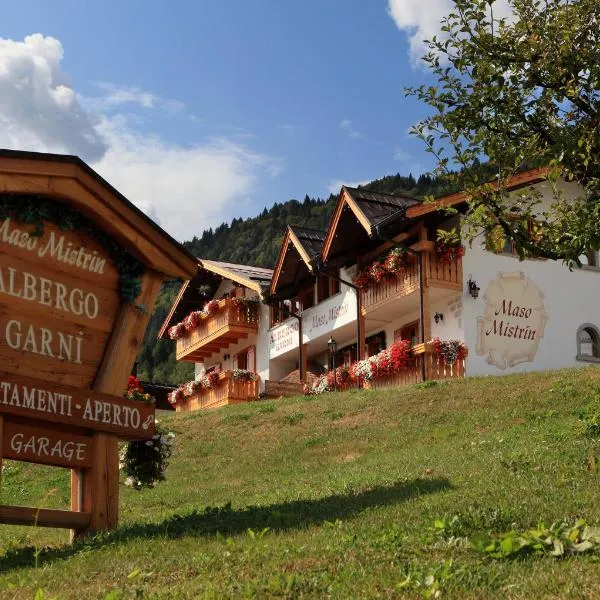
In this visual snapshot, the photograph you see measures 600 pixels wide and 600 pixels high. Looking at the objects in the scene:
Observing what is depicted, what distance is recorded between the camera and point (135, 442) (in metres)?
12.5

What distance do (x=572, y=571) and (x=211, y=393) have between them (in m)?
30.1

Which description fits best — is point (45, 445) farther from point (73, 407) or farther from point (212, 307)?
point (212, 307)

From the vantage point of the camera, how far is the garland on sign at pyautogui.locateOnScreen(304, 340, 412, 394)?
27312mm

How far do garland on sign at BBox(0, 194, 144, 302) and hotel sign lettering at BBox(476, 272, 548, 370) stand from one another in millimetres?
16567

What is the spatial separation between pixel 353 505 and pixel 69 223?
4.41 metres

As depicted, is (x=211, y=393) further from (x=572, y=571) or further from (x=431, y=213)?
(x=572, y=571)

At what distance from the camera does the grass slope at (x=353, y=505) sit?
7.41 meters

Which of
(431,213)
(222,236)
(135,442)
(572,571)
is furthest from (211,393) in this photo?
(222,236)

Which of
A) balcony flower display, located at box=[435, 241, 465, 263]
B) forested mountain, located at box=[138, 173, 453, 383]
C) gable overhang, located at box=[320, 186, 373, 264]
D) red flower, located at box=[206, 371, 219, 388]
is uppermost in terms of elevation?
forested mountain, located at box=[138, 173, 453, 383]

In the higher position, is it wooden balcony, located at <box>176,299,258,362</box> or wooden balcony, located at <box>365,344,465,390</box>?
wooden balcony, located at <box>176,299,258,362</box>

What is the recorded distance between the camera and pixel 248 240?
9494 centimetres

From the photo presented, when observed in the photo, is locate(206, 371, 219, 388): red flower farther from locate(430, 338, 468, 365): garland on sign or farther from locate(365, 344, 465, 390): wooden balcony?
locate(430, 338, 468, 365): garland on sign

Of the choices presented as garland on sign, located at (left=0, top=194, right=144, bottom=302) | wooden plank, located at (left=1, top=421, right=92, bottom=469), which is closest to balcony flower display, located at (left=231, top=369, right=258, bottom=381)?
garland on sign, located at (left=0, top=194, right=144, bottom=302)

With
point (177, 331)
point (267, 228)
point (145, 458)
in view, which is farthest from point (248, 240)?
point (145, 458)
